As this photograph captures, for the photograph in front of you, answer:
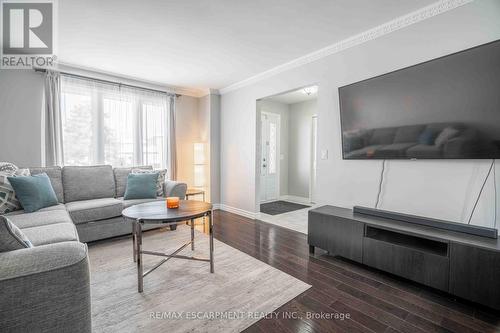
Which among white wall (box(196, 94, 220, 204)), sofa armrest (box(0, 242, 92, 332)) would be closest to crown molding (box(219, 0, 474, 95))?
white wall (box(196, 94, 220, 204))

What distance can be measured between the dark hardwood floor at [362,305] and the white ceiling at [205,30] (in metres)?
2.63

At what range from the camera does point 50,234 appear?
185cm

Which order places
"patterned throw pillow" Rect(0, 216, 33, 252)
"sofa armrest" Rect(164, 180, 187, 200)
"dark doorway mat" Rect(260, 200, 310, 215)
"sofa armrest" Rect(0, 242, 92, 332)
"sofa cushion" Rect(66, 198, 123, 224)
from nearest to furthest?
"sofa armrest" Rect(0, 242, 92, 332) → "patterned throw pillow" Rect(0, 216, 33, 252) → "sofa cushion" Rect(66, 198, 123, 224) → "sofa armrest" Rect(164, 180, 187, 200) → "dark doorway mat" Rect(260, 200, 310, 215)

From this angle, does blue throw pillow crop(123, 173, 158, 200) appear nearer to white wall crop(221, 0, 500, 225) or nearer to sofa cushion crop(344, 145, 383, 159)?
white wall crop(221, 0, 500, 225)

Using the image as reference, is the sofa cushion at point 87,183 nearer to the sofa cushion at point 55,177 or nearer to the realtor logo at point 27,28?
the sofa cushion at point 55,177

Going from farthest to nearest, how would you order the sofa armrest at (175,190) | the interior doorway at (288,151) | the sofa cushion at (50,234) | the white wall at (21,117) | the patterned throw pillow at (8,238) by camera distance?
the interior doorway at (288,151)
the sofa armrest at (175,190)
the white wall at (21,117)
the sofa cushion at (50,234)
the patterned throw pillow at (8,238)

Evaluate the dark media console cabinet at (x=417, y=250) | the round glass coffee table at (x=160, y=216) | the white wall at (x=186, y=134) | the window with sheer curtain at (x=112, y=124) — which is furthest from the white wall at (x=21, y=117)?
the dark media console cabinet at (x=417, y=250)

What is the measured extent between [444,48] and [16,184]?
470cm

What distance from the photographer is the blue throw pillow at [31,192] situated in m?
2.54

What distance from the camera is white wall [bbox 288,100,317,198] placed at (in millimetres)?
5637

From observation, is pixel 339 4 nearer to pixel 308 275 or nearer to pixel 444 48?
pixel 444 48

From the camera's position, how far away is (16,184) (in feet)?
8.34

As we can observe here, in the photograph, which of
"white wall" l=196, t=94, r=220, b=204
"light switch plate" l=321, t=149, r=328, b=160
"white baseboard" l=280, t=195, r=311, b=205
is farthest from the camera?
"white baseboard" l=280, t=195, r=311, b=205

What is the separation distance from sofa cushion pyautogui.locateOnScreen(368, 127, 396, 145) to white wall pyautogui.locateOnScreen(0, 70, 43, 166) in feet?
15.5
